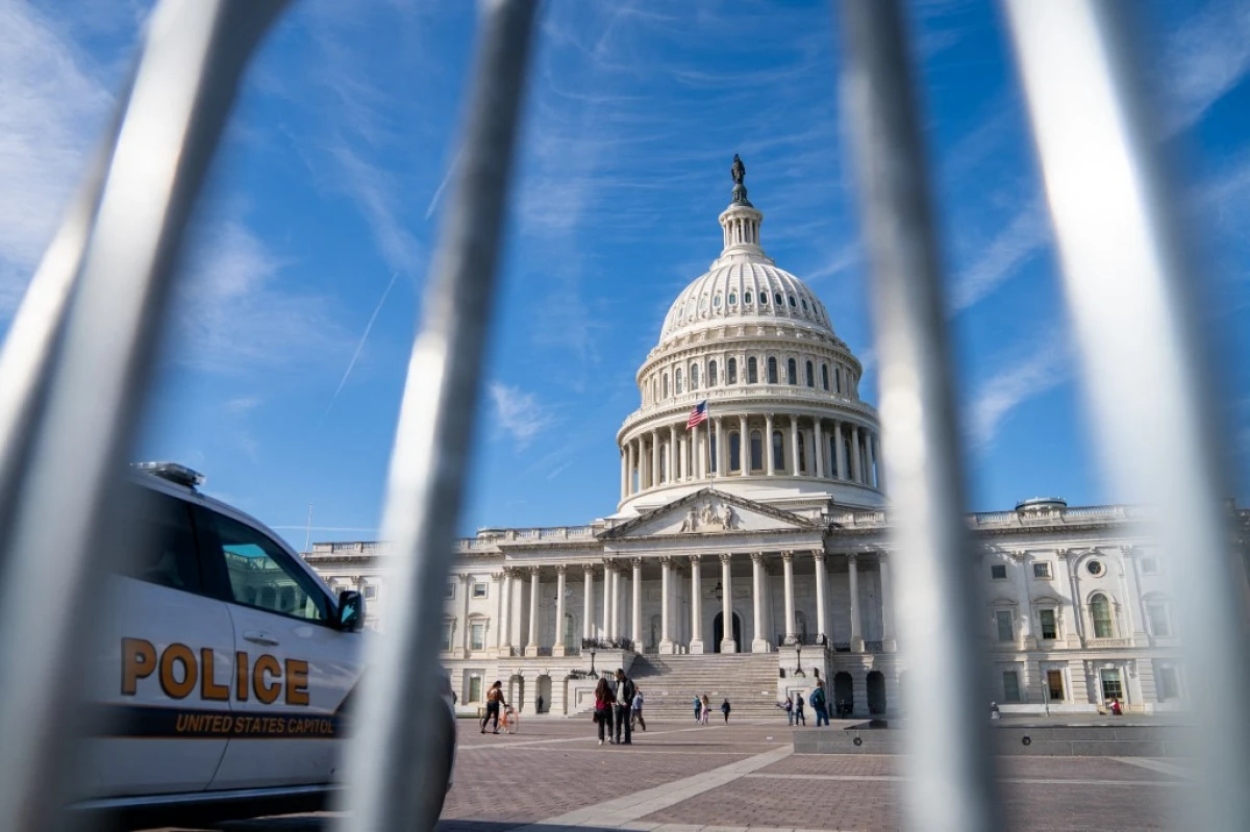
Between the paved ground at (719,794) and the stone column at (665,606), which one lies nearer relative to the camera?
the paved ground at (719,794)

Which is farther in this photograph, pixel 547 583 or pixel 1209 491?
pixel 547 583

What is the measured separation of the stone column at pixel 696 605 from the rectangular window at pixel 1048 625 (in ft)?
74.2

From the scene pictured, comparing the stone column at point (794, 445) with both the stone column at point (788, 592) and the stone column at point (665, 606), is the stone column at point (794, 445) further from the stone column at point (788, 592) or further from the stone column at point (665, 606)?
the stone column at point (665, 606)

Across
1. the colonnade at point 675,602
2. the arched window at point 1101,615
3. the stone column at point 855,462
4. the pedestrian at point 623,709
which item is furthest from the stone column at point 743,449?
the pedestrian at point 623,709

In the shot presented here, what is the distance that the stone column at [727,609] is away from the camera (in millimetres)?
59634

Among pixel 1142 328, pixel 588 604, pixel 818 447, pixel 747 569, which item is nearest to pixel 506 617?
pixel 588 604

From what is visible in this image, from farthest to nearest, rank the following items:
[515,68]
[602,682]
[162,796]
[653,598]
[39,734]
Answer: [653,598] → [602,682] → [162,796] → [515,68] → [39,734]

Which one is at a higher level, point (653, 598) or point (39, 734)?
point (653, 598)

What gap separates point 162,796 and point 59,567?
16.3 ft

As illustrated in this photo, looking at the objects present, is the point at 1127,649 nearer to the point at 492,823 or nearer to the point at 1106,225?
the point at 492,823

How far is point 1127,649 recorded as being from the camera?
57.6m

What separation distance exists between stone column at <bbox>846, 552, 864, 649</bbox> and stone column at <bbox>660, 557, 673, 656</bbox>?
1211cm

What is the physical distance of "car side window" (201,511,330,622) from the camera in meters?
6.14

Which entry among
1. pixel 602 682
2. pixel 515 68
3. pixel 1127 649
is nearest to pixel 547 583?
pixel 1127 649
